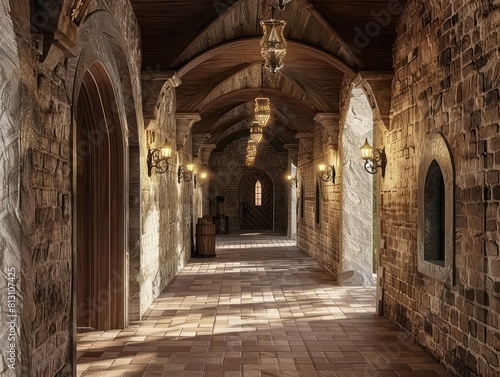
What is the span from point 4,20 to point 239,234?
65.8ft

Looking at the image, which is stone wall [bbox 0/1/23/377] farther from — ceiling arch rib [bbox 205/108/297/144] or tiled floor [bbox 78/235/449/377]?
ceiling arch rib [bbox 205/108/297/144]

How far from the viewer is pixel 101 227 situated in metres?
6.26

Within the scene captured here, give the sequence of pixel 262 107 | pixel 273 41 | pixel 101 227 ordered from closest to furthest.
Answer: pixel 273 41 < pixel 101 227 < pixel 262 107

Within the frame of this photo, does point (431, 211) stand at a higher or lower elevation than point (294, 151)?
lower

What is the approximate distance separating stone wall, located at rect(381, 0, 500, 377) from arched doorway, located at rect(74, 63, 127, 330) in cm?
310

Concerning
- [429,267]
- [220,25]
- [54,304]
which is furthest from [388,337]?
[220,25]

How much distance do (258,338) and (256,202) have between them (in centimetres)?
1895

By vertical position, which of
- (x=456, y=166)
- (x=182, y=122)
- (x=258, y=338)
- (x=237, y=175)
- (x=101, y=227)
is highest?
(x=182, y=122)

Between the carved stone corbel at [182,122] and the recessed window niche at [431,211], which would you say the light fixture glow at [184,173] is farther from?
the recessed window niche at [431,211]

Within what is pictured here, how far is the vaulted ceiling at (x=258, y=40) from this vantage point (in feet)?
21.9

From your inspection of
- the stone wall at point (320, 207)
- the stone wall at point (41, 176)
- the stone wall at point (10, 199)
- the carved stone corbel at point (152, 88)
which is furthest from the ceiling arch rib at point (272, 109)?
the stone wall at point (10, 199)

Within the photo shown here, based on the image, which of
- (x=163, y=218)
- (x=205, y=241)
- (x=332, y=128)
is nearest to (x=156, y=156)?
(x=163, y=218)

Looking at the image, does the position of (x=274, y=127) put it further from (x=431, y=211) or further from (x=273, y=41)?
(x=273, y=41)

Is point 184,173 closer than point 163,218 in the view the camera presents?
No
